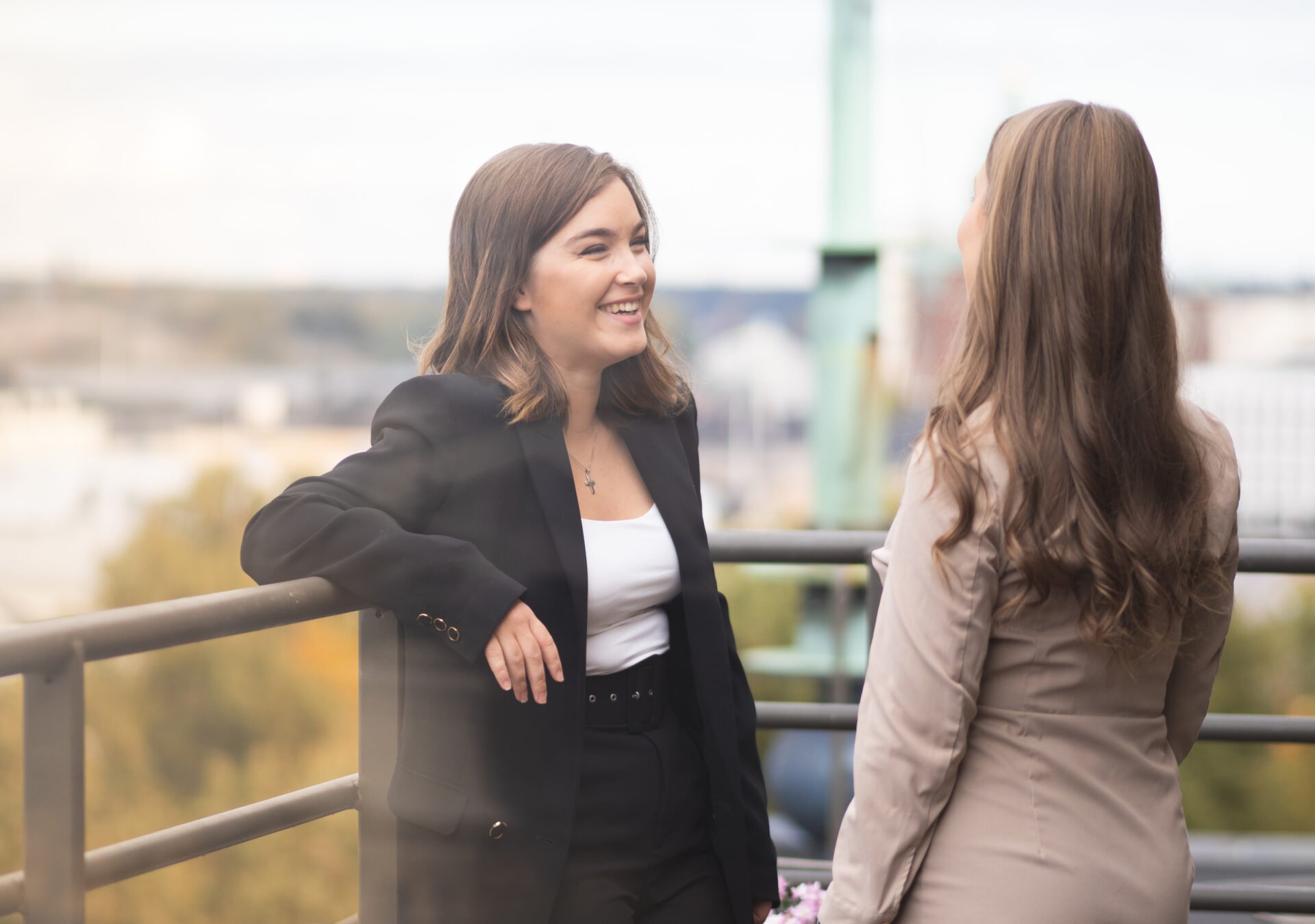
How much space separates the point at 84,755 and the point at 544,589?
1.73 ft

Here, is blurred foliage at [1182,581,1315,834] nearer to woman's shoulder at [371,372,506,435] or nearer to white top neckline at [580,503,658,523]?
white top neckline at [580,503,658,523]

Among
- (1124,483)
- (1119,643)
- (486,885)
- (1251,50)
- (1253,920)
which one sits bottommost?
(1253,920)

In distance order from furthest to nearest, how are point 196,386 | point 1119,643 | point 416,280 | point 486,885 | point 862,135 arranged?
1. point 862,135
2. point 416,280
3. point 486,885
4. point 196,386
5. point 1119,643

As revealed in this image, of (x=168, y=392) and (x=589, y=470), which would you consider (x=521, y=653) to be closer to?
(x=589, y=470)

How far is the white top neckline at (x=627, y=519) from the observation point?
1542 mm

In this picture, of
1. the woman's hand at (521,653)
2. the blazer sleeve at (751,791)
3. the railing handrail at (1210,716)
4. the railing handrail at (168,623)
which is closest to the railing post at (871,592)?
the railing handrail at (1210,716)

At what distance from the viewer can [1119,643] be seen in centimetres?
112

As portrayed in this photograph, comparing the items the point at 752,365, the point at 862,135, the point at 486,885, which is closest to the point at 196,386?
the point at 486,885

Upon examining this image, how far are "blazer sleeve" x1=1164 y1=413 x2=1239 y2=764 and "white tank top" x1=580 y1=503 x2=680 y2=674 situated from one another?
59 centimetres

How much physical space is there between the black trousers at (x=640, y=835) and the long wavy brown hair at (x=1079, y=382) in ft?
1.78

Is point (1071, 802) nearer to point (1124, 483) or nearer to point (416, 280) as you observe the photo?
point (1124, 483)

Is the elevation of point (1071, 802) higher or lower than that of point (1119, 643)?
lower

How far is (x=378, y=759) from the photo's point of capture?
5.04 feet

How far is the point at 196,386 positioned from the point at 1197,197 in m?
6.31
